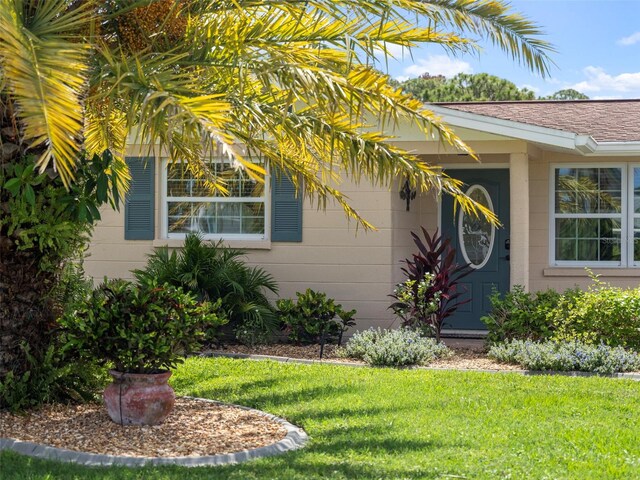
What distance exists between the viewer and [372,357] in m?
10.9

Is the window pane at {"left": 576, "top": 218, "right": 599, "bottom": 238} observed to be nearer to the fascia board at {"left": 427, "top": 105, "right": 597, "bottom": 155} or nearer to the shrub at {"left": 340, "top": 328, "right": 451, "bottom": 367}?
the fascia board at {"left": 427, "top": 105, "right": 597, "bottom": 155}

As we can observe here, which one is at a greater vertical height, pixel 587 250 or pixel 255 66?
pixel 255 66

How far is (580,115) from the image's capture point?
1520 centimetres

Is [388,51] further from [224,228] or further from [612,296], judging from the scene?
[224,228]

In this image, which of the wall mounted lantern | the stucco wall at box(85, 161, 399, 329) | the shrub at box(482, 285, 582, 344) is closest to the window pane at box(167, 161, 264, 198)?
the stucco wall at box(85, 161, 399, 329)

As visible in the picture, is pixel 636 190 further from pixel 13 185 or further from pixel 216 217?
pixel 13 185

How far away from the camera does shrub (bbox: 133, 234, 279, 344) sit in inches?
484

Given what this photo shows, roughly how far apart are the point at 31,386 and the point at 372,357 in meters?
4.35

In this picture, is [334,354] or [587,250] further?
[587,250]

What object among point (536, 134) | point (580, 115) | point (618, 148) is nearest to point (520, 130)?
point (536, 134)

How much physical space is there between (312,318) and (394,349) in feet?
6.24

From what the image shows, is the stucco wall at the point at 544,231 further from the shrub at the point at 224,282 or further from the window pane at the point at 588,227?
the shrub at the point at 224,282

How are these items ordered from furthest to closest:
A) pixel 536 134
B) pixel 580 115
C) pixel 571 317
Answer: pixel 580 115
pixel 536 134
pixel 571 317

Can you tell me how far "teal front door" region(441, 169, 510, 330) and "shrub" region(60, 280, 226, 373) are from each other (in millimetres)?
7070
